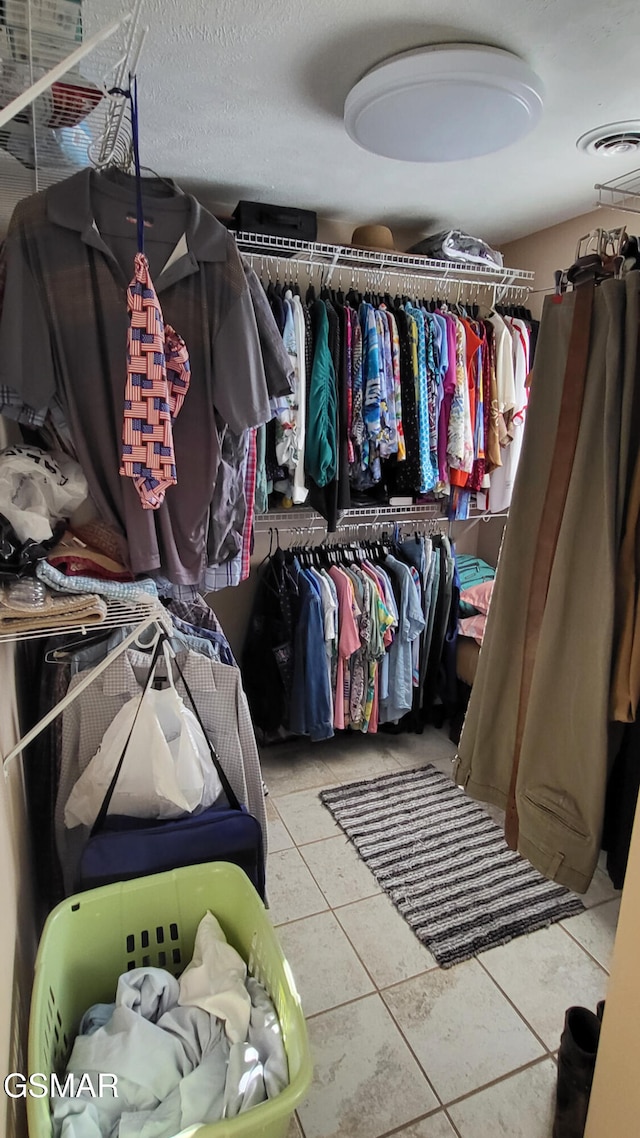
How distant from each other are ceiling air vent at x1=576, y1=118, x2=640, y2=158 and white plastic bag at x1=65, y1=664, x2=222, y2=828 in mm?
2021

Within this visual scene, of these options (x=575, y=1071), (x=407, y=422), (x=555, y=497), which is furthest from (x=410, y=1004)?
(x=407, y=422)

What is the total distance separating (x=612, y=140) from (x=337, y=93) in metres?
0.90

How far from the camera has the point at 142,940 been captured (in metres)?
1.37

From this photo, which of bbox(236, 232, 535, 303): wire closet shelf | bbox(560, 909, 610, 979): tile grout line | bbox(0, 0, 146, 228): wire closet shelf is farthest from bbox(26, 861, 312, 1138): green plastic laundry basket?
bbox(236, 232, 535, 303): wire closet shelf

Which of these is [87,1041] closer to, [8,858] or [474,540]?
[8,858]

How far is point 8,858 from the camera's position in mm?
1175

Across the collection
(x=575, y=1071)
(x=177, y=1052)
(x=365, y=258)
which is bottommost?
(x=575, y=1071)

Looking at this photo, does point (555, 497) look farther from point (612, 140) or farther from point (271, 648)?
point (271, 648)

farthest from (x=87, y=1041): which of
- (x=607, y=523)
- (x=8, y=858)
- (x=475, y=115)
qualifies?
(x=475, y=115)

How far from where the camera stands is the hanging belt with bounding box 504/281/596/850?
103 cm

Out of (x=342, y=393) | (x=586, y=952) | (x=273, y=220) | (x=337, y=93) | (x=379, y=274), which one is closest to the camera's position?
(x=337, y=93)

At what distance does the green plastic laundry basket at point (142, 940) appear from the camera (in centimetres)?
115

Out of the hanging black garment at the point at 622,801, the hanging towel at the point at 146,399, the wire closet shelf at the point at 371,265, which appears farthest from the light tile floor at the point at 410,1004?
the wire closet shelf at the point at 371,265

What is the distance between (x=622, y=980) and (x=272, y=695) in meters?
1.87
